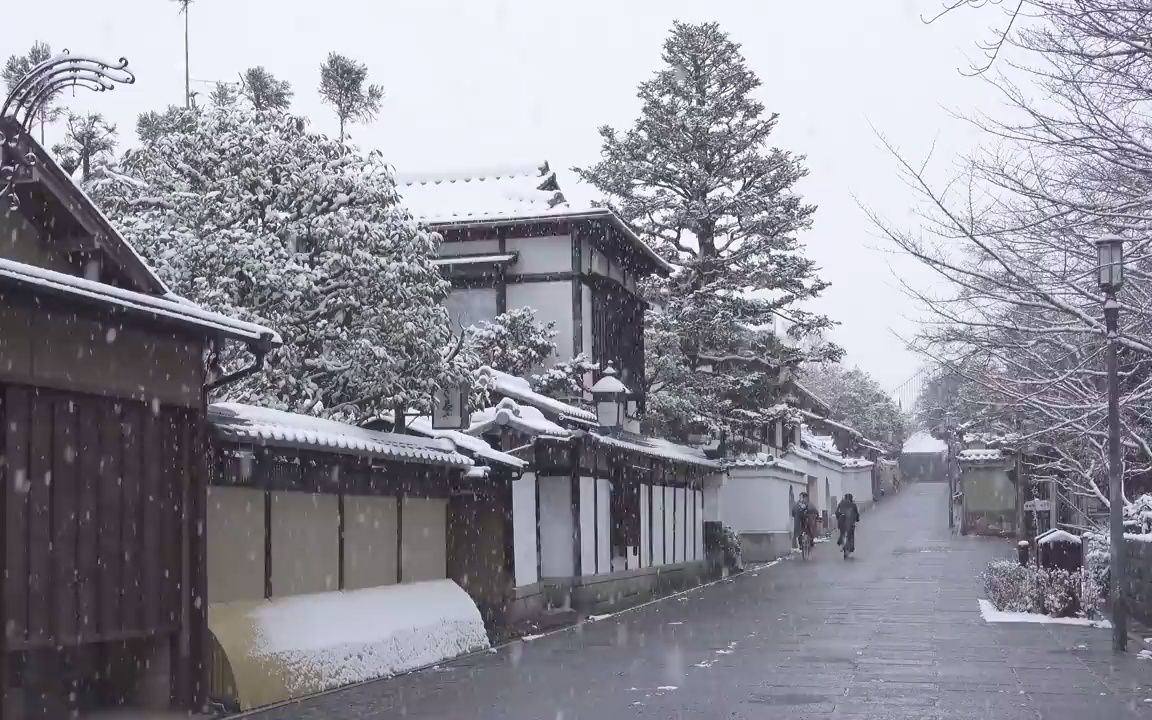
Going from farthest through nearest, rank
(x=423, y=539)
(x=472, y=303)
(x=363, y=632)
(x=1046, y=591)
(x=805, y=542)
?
(x=805, y=542) → (x=472, y=303) → (x=1046, y=591) → (x=423, y=539) → (x=363, y=632)

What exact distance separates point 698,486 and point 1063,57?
25.3 meters

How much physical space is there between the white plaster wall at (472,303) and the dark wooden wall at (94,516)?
1709 cm

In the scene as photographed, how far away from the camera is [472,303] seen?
2936 cm

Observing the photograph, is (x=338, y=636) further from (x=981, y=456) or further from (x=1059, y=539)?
(x=981, y=456)

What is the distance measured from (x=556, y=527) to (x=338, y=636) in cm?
1111

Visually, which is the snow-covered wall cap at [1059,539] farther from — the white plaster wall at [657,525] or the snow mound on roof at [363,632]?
the white plaster wall at [657,525]

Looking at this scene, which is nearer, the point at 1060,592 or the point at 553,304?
the point at 1060,592

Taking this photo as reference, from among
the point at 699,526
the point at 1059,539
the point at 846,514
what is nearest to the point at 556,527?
the point at 1059,539

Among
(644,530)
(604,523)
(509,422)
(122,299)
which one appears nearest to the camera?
(122,299)

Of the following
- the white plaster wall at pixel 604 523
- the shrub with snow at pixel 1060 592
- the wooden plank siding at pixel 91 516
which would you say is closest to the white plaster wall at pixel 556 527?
the white plaster wall at pixel 604 523

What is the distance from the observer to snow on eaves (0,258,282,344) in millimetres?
9586

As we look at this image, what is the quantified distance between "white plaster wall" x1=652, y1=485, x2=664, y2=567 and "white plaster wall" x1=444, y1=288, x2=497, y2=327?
6.24m

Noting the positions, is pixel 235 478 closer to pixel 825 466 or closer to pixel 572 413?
pixel 572 413

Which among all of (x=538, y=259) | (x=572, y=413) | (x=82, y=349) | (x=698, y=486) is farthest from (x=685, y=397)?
(x=82, y=349)
